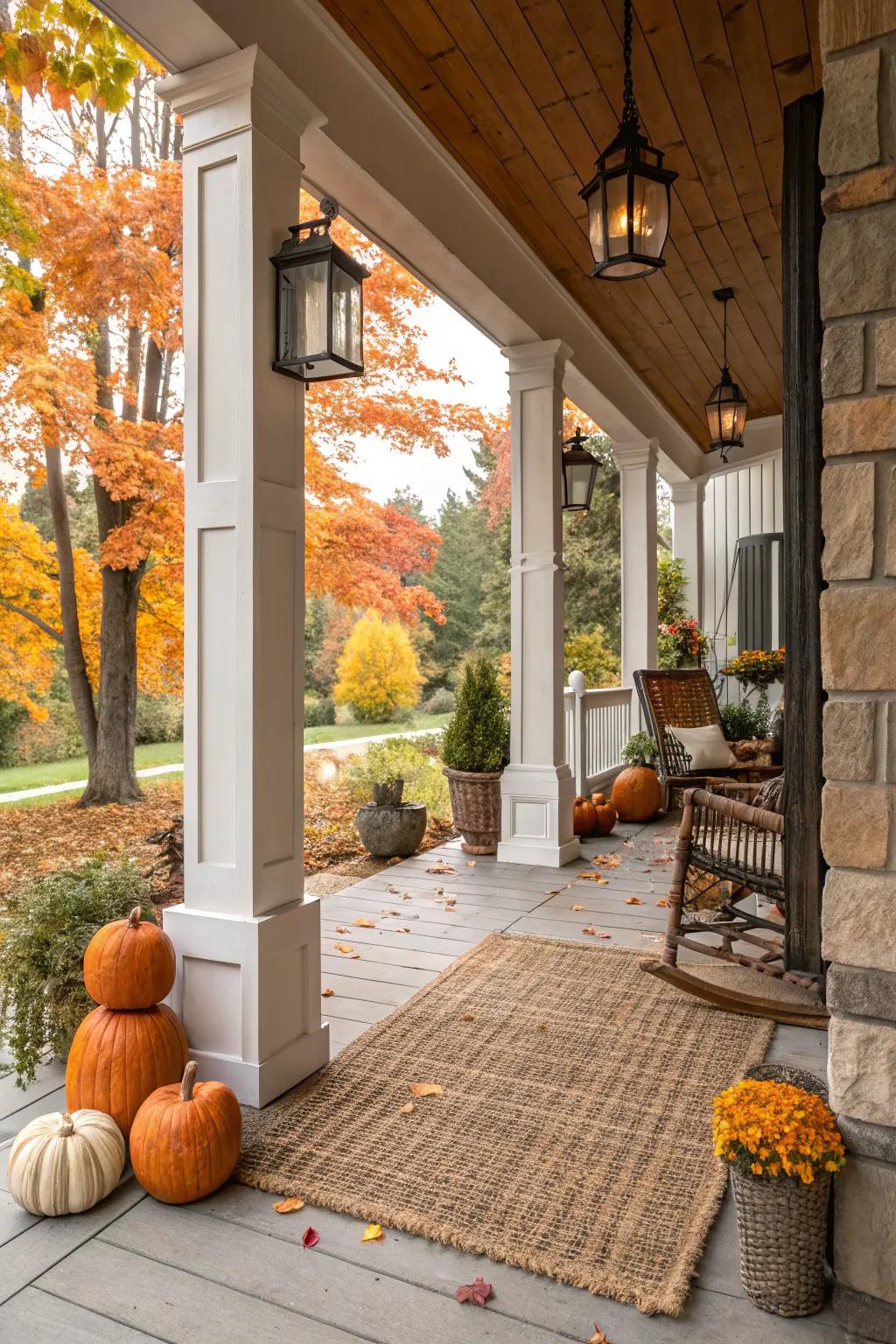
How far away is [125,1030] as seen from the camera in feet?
6.66

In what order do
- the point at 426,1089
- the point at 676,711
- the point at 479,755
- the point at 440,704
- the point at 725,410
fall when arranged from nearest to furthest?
1. the point at 426,1089
2. the point at 479,755
3. the point at 725,410
4. the point at 676,711
5. the point at 440,704

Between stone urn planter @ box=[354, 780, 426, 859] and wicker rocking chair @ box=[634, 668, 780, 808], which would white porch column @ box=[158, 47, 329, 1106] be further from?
wicker rocking chair @ box=[634, 668, 780, 808]

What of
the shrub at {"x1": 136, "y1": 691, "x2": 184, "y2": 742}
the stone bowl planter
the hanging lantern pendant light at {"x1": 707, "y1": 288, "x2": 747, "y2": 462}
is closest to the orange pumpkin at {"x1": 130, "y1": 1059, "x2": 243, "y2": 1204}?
the stone bowl planter

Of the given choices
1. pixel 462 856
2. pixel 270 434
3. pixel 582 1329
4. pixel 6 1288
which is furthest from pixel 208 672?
pixel 462 856

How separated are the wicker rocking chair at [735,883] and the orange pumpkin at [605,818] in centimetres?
241

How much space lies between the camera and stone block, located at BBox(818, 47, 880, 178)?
1.39 m

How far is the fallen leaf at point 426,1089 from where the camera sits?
7.39 feet

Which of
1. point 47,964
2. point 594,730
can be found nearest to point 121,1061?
point 47,964

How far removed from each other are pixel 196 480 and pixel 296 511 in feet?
0.89

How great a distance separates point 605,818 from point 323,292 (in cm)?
409

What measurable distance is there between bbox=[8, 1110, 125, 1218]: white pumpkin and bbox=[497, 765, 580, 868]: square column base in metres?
3.13

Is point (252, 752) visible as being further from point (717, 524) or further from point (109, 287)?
point (717, 524)

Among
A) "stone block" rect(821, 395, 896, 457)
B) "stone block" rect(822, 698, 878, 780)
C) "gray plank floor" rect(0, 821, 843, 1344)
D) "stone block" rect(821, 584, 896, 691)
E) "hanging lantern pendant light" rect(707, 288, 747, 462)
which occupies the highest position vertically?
"hanging lantern pendant light" rect(707, 288, 747, 462)

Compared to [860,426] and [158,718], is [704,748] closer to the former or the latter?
[860,426]
